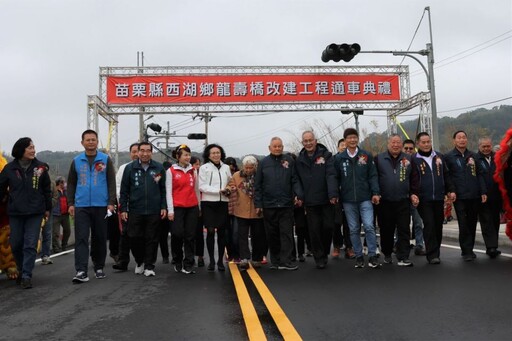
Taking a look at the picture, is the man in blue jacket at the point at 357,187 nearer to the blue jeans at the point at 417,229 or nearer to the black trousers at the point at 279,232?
the black trousers at the point at 279,232

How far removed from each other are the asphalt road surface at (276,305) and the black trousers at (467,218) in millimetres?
452

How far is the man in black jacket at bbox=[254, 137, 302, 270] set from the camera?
271 inches

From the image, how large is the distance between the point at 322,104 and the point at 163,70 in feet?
20.9

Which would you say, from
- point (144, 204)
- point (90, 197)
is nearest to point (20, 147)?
point (90, 197)

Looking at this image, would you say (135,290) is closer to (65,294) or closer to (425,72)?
(65,294)

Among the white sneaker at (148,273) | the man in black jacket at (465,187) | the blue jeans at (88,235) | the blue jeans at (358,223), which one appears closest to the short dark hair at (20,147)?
the blue jeans at (88,235)

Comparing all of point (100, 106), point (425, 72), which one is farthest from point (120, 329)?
point (100, 106)

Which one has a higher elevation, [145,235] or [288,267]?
[145,235]

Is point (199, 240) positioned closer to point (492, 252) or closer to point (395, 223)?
point (395, 223)

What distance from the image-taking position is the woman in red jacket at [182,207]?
6766mm

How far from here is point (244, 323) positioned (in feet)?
12.9

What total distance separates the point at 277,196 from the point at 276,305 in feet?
8.47

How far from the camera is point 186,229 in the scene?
685cm

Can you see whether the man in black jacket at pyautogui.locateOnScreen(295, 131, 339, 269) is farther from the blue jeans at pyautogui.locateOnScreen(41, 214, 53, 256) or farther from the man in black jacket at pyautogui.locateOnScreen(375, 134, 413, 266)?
the blue jeans at pyautogui.locateOnScreen(41, 214, 53, 256)
